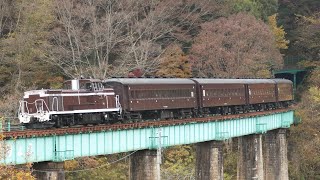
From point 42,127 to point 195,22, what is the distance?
3819 cm

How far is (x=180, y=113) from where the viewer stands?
1565 inches

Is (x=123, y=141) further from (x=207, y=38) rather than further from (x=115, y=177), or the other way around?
(x=207, y=38)

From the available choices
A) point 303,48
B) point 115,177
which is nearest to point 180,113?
point 115,177

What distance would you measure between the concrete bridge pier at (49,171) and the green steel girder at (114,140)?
1.26 ft

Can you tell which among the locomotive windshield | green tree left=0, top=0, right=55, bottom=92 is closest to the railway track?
the locomotive windshield

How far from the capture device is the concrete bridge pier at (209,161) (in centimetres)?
3859

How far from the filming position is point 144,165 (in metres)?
32.0

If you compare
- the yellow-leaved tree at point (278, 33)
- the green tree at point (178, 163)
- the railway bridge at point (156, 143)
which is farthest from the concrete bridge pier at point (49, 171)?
the yellow-leaved tree at point (278, 33)

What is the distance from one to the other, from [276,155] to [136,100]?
2256 cm

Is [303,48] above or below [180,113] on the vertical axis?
above

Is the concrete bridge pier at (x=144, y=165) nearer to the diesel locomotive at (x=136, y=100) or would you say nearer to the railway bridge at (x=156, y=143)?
the railway bridge at (x=156, y=143)

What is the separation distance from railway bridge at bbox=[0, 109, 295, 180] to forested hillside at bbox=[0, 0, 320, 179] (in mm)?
3783

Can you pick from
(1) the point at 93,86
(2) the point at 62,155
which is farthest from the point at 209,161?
(2) the point at 62,155

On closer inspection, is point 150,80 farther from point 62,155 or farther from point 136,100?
point 62,155
